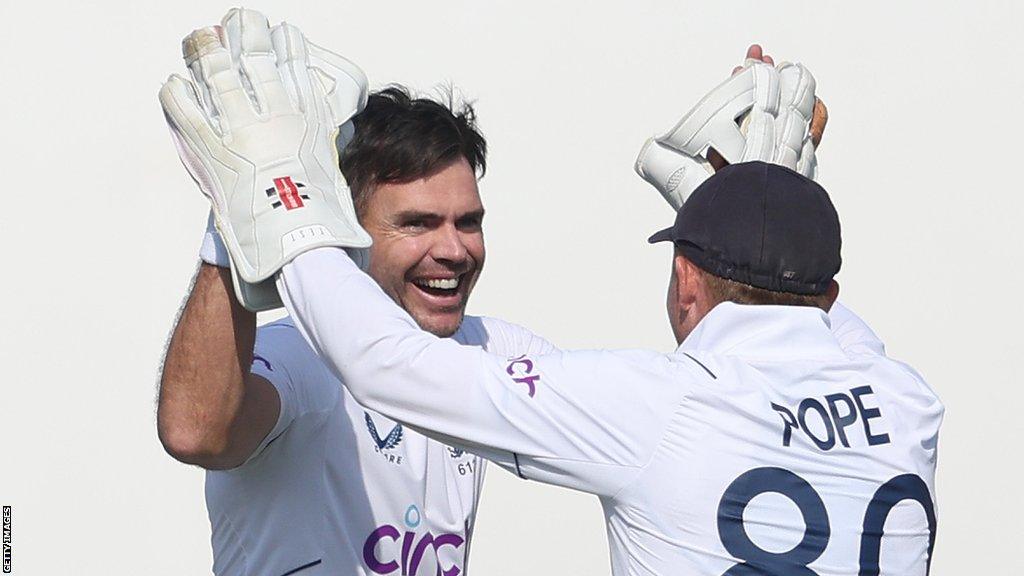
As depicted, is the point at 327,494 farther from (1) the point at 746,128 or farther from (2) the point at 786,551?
(1) the point at 746,128

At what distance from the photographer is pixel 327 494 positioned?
277 centimetres

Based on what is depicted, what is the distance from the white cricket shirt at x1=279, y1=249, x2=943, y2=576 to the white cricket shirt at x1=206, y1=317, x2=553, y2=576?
22.5 inches

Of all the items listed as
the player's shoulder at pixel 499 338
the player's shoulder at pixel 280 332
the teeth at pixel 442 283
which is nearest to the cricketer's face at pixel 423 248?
the teeth at pixel 442 283

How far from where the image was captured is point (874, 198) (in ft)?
17.5

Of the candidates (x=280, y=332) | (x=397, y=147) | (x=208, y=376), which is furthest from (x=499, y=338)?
(x=208, y=376)

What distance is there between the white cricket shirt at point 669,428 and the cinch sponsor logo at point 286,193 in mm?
105

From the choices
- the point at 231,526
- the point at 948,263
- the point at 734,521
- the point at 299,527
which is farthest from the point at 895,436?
the point at 948,263

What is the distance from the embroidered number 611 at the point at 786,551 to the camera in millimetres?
2168

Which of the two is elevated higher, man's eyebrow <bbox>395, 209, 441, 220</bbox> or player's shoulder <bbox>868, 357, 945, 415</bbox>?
man's eyebrow <bbox>395, 209, 441, 220</bbox>

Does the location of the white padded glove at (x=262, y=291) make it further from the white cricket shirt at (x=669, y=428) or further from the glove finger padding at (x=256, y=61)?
the glove finger padding at (x=256, y=61)

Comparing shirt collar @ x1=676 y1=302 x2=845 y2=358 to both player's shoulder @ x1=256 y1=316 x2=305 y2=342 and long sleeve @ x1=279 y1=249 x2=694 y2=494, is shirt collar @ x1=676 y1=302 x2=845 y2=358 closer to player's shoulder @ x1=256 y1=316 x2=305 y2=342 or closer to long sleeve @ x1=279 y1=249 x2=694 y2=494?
long sleeve @ x1=279 y1=249 x2=694 y2=494

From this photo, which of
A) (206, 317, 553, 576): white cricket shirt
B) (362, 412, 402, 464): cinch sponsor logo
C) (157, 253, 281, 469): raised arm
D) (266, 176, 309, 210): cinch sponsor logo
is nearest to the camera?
(266, 176, 309, 210): cinch sponsor logo

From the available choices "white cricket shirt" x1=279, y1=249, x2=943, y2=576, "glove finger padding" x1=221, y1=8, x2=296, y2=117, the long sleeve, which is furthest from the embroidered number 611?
"glove finger padding" x1=221, y1=8, x2=296, y2=117

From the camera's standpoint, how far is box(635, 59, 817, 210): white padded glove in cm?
317
